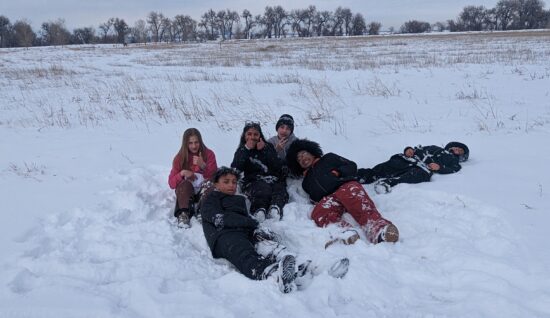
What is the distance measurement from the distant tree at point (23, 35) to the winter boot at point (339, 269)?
67737mm

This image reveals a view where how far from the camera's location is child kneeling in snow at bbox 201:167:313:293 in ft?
9.80

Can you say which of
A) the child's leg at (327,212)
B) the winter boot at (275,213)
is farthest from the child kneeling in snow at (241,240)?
the child's leg at (327,212)

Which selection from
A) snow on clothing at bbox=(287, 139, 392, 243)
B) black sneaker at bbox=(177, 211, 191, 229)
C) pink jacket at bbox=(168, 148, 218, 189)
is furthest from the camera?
pink jacket at bbox=(168, 148, 218, 189)

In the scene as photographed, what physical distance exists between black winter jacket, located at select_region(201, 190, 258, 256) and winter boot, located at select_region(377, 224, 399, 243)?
3.74 feet

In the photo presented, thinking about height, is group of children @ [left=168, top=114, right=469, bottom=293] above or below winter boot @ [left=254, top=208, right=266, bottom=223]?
above

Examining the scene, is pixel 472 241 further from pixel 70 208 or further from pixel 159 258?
pixel 70 208

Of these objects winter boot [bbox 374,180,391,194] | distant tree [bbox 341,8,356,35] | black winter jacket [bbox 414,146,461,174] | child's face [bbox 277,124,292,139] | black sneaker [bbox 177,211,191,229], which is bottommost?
black sneaker [bbox 177,211,191,229]

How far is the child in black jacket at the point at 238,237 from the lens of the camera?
299 centimetres

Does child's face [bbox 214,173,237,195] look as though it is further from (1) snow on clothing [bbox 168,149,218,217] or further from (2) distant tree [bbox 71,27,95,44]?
(2) distant tree [bbox 71,27,95,44]

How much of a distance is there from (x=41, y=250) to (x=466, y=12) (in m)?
95.4

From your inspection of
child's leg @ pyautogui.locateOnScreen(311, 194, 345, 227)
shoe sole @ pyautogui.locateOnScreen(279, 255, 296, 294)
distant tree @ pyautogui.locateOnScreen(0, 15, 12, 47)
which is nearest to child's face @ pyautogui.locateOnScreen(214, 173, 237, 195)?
child's leg @ pyautogui.locateOnScreen(311, 194, 345, 227)

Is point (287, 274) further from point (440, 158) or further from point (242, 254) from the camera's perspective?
point (440, 158)

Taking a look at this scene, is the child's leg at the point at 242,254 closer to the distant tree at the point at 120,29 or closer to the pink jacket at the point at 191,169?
the pink jacket at the point at 191,169

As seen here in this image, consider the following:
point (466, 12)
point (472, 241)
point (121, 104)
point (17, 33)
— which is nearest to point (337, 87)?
point (121, 104)
